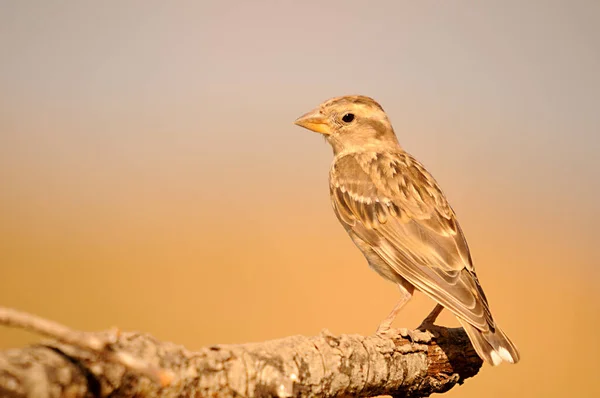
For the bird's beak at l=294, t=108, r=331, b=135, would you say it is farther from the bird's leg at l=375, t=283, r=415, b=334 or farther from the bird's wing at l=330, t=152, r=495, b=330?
the bird's leg at l=375, t=283, r=415, b=334

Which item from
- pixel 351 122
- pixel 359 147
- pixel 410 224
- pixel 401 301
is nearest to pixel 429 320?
pixel 401 301

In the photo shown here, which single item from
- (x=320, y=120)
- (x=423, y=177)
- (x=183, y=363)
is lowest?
(x=183, y=363)

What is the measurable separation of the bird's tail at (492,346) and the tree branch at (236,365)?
231 mm

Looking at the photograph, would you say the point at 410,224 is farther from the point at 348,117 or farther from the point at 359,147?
the point at 348,117

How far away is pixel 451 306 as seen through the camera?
3.80 m

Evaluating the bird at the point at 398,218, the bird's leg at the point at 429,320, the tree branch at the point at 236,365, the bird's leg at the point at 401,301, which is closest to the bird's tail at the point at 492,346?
the bird at the point at 398,218

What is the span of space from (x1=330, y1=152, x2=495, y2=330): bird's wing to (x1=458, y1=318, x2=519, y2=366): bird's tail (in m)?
0.04

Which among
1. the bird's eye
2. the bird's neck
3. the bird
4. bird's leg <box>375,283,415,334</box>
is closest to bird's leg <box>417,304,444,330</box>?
the bird

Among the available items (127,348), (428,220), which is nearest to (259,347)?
(127,348)

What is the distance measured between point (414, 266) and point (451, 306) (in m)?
0.46

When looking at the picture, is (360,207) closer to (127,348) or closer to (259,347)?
(259,347)

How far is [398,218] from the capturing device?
4559 mm

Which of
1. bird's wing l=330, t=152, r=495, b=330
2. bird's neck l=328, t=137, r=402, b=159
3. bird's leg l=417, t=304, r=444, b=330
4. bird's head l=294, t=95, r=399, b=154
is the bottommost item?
bird's leg l=417, t=304, r=444, b=330

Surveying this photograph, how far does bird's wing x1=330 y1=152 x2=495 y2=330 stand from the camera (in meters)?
3.97
